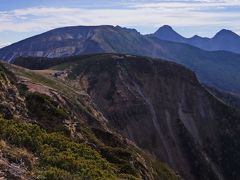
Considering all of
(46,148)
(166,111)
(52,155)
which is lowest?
(166,111)

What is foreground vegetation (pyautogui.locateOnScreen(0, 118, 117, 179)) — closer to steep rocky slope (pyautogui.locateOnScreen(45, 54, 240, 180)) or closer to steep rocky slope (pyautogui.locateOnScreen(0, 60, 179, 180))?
steep rocky slope (pyautogui.locateOnScreen(0, 60, 179, 180))

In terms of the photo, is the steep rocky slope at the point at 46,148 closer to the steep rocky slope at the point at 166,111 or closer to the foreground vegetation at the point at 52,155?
the foreground vegetation at the point at 52,155

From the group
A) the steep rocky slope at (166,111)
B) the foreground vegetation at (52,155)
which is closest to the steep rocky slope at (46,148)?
the foreground vegetation at (52,155)

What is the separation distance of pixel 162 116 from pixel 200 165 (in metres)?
19.2

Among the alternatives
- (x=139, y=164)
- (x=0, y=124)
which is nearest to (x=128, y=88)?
(x=139, y=164)

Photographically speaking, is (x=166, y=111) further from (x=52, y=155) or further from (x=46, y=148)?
(x=52, y=155)

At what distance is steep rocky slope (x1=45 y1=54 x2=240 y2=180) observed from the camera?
13988cm

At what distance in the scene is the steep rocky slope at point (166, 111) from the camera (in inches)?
5507

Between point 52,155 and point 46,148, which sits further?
point 46,148

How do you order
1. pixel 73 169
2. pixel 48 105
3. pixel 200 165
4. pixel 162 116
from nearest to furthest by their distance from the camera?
pixel 73 169 < pixel 48 105 < pixel 200 165 < pixel 162 116

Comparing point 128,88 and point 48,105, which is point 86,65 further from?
point 48,105

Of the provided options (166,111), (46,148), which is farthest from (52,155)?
(166,111)

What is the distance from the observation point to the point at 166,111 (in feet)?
497

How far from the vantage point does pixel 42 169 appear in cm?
3425
